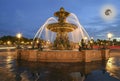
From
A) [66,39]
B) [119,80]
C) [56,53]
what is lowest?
[119,80]

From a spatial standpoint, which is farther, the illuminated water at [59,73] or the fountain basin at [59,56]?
the fountain basin at [59,56]

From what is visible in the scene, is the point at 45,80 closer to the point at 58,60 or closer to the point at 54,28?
the point at 58,60

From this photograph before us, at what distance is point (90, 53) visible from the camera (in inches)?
778

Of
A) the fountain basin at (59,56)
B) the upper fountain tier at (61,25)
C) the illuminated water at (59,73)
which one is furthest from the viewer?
the upper fountain tier at (61,25)

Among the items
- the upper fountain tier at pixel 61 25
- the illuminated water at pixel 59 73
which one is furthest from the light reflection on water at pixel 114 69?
the upper fountain tier at pixel 61 25

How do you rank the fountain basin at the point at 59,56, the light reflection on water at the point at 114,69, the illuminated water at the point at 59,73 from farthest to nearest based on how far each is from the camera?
the fountain basin at the point at 59,56, the light reflection on water at the point at 114,69, the illuminated water at the point at 59,73

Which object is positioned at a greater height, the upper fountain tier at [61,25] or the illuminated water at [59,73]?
the upper fountain tier at [61,25]

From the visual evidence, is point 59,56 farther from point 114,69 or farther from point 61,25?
point 61,25

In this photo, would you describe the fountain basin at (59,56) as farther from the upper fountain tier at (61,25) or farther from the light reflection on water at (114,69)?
the upper fountain tier at (61,25)

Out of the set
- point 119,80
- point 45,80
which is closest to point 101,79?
point 119,80

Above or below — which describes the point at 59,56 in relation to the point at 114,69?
above

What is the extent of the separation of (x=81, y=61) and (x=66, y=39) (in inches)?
335

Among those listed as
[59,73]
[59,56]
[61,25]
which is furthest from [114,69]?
[61,25]

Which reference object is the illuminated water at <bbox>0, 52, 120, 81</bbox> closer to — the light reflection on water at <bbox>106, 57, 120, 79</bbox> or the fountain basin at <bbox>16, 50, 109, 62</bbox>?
the light reflection on water at <bbox>106, 57, 120, 79</bbox>
